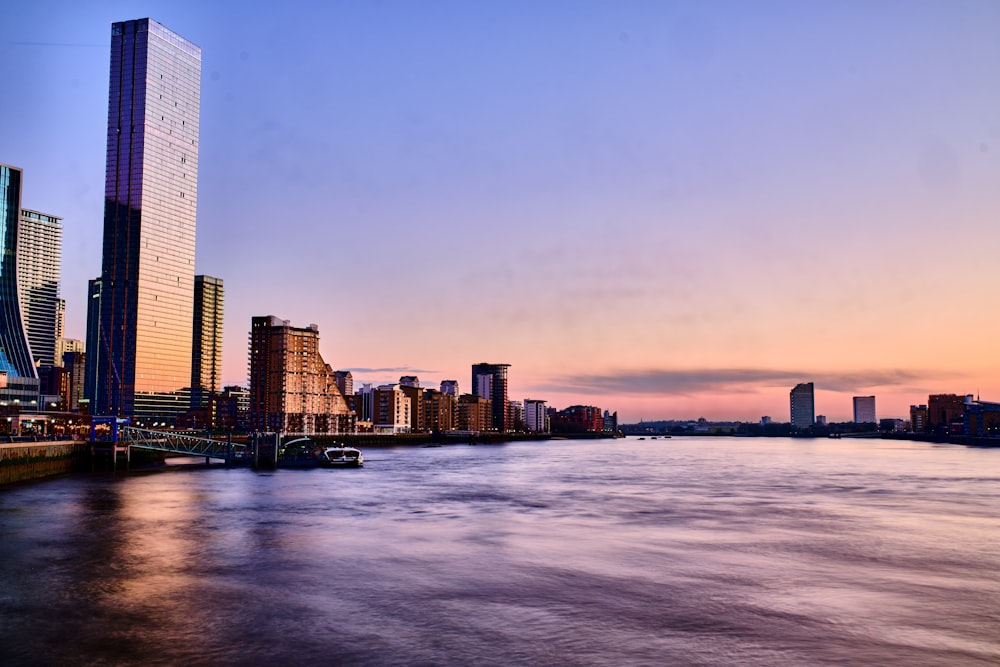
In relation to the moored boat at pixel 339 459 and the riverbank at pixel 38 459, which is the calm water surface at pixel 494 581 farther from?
the moored boat at pixel 339 459

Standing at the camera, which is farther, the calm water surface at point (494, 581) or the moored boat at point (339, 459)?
the moored boat at point (339, 459)

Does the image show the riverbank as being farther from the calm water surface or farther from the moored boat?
the moored boat

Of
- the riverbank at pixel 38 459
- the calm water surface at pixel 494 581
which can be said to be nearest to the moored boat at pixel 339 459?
the riverbank at pixel 38 459

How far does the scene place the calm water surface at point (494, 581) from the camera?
92.1 feet

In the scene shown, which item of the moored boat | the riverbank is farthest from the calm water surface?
the moored boat

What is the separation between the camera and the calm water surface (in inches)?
1105

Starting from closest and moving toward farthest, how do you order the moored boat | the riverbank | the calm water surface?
the calm water surface → the riverbank → the moored boat

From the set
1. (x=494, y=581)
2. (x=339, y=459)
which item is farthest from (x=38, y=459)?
(x=494, y=581)

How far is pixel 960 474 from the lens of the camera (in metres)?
126

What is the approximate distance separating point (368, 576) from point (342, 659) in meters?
14.3

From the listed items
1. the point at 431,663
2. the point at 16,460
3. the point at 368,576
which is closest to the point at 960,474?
the point at 368,576

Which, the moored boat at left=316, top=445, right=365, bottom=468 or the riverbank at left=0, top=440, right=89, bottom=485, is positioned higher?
the riverbank at left=0, top=440, right=89, bottom=485

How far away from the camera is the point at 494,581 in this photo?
130 feet

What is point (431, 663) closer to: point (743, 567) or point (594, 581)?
point (594, 581)
